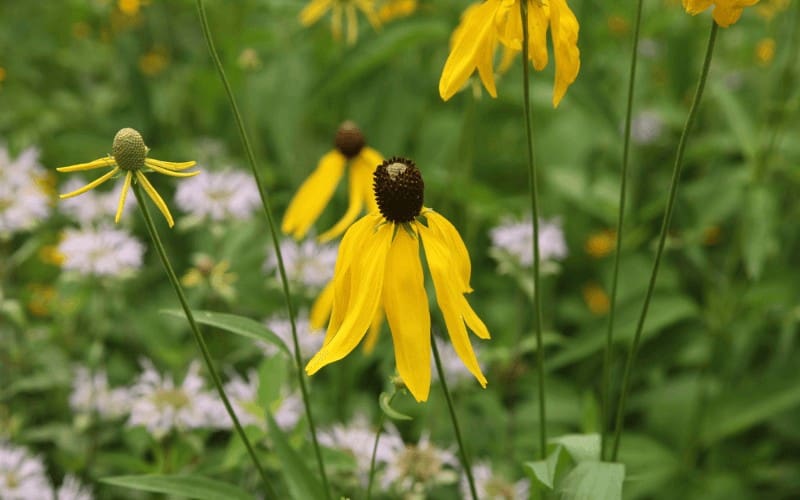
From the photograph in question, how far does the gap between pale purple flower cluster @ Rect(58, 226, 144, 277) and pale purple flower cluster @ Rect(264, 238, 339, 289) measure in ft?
0.88

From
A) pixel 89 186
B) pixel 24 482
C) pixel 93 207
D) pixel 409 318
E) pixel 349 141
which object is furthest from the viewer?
pixel 93 207

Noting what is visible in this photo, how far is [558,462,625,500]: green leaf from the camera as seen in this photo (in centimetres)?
91

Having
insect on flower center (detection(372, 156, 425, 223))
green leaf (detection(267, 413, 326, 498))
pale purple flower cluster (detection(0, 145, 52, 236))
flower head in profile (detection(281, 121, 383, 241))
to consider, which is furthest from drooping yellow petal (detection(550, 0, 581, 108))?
pale purple flower cluster (detection(0, 145, 52, 236))

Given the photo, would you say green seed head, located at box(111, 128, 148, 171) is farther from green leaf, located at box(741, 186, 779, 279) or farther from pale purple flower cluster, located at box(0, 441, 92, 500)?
green leaf, located at box(741, 186, 779, 279)

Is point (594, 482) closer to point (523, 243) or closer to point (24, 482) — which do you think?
point (523, 243)

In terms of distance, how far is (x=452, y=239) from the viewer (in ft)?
2.97

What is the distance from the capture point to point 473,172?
2338mm

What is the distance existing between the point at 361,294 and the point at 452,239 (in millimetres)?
117

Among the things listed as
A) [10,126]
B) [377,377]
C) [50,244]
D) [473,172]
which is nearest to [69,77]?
[10,126]

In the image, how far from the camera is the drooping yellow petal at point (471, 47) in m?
0.87

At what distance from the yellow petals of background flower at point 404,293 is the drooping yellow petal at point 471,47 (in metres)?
0.14

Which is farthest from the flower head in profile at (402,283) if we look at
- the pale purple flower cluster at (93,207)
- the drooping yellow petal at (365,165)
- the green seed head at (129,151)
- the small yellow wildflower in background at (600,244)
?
the small yellow wildflower in background at (600,244)

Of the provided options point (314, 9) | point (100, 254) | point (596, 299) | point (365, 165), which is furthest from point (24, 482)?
point (596, 299)

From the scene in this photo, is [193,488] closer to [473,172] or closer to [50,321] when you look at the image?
[50,321]
